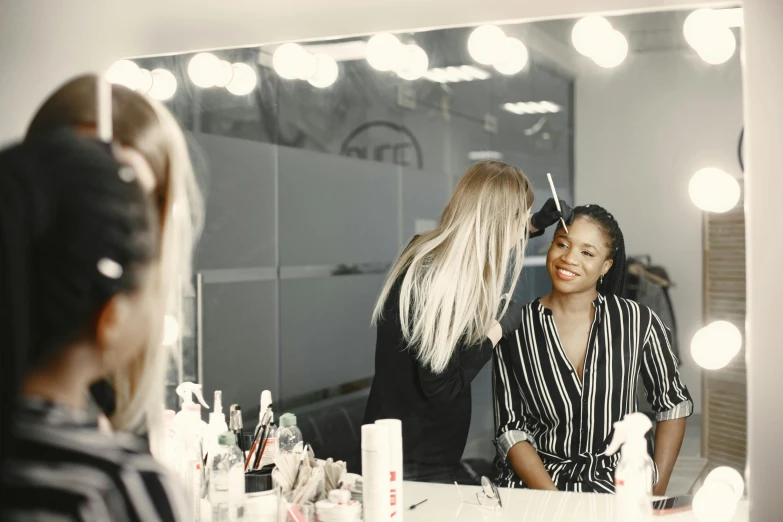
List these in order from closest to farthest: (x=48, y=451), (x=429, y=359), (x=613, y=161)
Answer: (x=48, y=451) < (x=613, y=161) < (x=429, y=359)

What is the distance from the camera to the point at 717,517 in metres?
1.36

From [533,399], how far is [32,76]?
1.21m

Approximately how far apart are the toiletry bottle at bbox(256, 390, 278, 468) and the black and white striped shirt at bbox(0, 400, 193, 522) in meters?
0.45

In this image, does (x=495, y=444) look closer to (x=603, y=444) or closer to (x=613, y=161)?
(x=603, y=444)

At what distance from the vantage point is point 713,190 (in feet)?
4.49

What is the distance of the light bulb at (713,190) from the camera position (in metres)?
1.36

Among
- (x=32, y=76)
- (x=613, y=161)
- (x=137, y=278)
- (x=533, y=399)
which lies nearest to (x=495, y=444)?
(x=533, y=399)

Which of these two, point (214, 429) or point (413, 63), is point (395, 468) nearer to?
point (214, 429)

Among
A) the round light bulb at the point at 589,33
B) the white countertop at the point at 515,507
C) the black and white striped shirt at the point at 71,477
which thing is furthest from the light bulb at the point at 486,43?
the black and white striped shirt at the point at 71,477

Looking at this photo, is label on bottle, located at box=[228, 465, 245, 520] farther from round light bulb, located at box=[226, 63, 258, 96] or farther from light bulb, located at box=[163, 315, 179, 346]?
round light bulb, located at box=[226, 63, 258, 96]

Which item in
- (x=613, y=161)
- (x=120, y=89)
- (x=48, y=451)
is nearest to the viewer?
(x=48, y=451)

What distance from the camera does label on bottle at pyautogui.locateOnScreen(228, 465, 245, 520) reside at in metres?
1.38

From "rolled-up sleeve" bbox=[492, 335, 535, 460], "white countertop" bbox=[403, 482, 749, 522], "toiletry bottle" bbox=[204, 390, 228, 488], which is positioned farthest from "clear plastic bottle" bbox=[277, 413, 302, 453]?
"rolled-up sleeve" bbox=[492, 335, 535, 460]

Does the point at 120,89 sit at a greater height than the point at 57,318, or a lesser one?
greater
